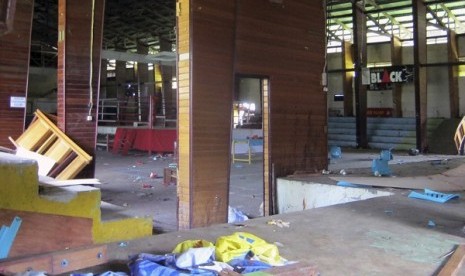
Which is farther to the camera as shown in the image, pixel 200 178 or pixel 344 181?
pixel 344 181

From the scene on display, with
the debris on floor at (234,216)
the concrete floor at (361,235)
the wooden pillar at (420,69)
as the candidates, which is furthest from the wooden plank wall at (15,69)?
the wooden pillar at (420,69)

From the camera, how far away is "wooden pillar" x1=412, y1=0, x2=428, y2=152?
1717 cm

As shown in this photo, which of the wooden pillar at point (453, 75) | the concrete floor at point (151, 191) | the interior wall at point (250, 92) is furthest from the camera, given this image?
the interior wall at point (250, 92)

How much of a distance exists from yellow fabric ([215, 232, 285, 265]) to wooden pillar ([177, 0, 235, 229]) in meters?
2.90

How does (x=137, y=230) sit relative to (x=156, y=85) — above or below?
below

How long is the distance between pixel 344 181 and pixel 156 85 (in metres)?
Answer: 23.0

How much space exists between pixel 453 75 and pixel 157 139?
1342 cm

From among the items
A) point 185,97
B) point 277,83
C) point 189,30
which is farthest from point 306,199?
point 189,30

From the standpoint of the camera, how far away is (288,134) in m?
7.74

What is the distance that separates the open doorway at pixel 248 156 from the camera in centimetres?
751

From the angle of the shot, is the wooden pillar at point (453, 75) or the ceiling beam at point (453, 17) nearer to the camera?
the ceiling beam at point (453, 17)

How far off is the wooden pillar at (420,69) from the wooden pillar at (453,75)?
326 cm

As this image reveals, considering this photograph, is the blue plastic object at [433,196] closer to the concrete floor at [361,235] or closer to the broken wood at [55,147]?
the concrete floor at [361,235]

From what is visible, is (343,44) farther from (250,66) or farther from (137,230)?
(137,230)
